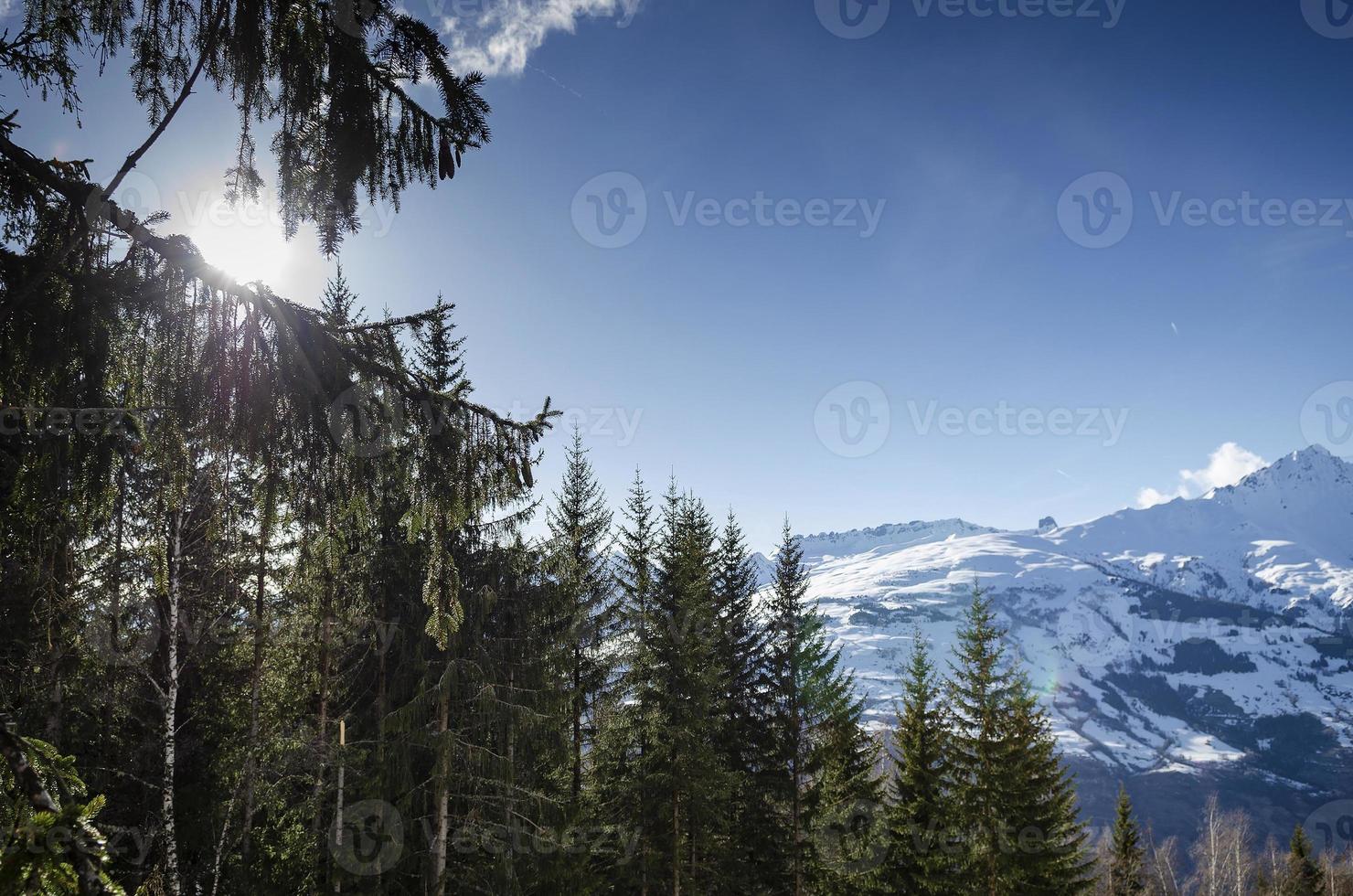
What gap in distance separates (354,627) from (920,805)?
55.4ft

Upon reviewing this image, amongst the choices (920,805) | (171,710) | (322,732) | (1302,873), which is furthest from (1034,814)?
(1302,873)

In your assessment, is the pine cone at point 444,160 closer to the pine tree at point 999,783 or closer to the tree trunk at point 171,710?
the tree trunk at point 171,710

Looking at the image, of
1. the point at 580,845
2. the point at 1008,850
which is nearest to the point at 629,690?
Answer: the point at 580,845

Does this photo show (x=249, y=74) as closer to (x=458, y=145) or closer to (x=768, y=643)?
(x=458, y=145)

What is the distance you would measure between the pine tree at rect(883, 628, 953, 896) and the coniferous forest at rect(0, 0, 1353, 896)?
0.34ft

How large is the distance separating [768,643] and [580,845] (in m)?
10.2

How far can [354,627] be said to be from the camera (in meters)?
12.9

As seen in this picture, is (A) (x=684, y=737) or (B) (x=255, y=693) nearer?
(B) (x=255, y=693)

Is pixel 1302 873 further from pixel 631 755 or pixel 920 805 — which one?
pixel 631 755

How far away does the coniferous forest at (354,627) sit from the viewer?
A: 3.26m

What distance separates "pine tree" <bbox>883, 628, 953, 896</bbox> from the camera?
20.4 meters

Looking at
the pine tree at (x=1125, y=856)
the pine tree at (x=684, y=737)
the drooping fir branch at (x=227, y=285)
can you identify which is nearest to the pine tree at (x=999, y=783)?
the pine tree at (x=684, y=737)

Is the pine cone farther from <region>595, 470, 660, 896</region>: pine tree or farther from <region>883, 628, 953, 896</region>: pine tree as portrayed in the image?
<region>883, 628, 953, 896</region>: pine tree

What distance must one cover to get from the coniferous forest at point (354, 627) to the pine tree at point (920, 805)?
4.1 inches
